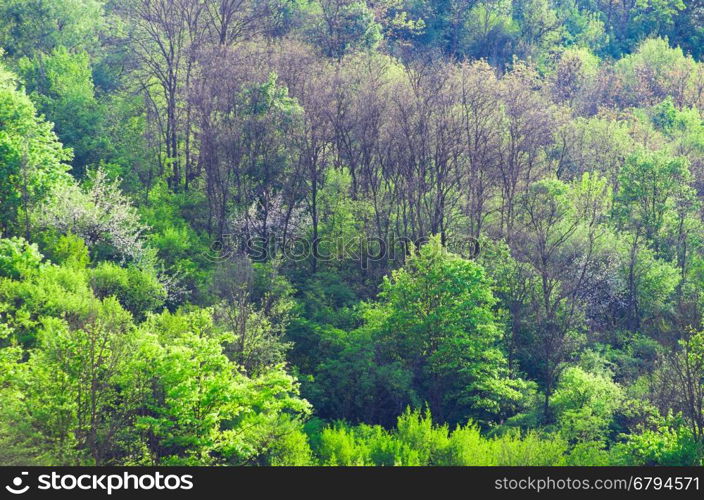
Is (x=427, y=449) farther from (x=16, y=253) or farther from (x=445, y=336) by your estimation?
(x=16, y=253)

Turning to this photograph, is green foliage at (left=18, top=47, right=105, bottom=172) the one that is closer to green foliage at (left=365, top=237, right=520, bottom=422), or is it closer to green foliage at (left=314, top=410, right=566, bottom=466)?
green foliage at (left=365, top=237, right=520, bottom=422)

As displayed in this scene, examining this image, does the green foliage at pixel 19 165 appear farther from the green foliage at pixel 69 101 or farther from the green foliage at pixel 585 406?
the green foliage at pixel 585 406

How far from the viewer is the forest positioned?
34.6m

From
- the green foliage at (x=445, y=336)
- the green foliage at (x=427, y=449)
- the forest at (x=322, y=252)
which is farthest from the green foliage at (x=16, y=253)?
the green foliage at (x=445, y=336)

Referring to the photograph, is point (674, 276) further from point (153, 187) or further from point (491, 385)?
point (153, 187)

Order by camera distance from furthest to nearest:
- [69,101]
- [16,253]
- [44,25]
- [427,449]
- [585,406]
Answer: [44,25] → [69,101] → [585,406] → [427,449] → [16,253]

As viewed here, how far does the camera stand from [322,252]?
5641cm

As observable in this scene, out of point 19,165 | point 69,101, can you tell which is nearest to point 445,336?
point 19,165

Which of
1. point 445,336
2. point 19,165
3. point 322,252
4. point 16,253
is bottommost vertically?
point 445,336

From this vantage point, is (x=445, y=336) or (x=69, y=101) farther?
(x=69, y=101)

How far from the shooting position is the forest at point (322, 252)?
113 ft

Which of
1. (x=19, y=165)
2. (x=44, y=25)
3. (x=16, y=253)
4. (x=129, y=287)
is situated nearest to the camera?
(x=16, y=253)

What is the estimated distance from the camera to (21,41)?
65.4 m

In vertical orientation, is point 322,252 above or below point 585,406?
above
